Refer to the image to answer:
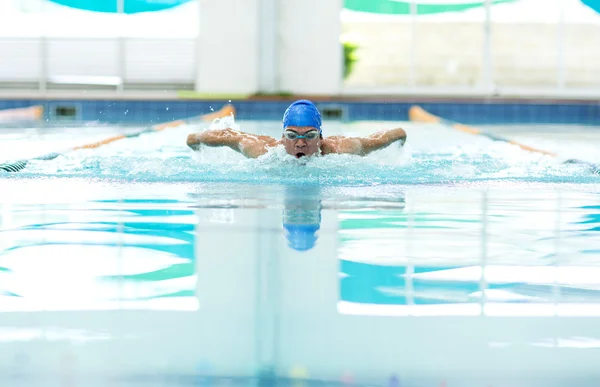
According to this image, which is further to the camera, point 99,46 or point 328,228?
point 99,46

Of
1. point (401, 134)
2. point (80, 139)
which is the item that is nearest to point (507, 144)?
point (401, 134)

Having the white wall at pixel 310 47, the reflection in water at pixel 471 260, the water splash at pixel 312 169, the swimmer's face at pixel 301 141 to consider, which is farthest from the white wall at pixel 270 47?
the reflection in water at pixel 471 260

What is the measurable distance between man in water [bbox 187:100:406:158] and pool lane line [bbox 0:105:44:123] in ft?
18.1

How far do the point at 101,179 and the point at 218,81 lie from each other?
8.18 meters

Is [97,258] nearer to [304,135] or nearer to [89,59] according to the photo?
[304,135]

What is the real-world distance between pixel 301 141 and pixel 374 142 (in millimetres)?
604

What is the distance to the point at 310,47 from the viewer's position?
40.3ft

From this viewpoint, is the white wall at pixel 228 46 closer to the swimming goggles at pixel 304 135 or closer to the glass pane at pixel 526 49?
the swimming goggles at pixel 304 135

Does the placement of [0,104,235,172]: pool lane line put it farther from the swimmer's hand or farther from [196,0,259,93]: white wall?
the swimmer's hand

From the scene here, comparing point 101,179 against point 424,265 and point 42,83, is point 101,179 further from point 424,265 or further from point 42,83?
point 42,83

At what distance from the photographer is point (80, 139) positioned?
7.00 meters

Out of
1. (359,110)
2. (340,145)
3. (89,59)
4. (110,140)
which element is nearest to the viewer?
(340,145)

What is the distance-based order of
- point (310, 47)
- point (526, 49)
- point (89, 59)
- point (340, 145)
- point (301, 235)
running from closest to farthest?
point (301, 235), point (340, 145), point (310, 47), point (89, 59), point (526, 49)

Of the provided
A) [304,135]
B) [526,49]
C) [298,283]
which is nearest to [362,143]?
[304,135]
